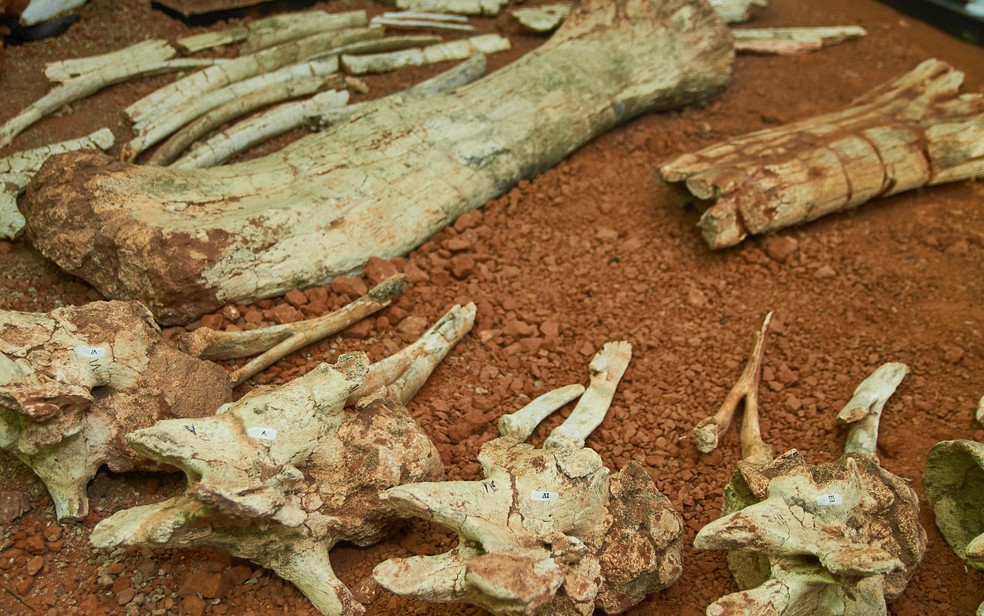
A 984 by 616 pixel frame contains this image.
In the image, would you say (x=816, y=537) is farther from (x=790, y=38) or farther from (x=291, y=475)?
(x=790, y=38)

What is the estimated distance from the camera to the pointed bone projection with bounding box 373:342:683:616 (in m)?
2.49

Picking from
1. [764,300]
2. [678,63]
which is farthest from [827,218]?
[678,63]

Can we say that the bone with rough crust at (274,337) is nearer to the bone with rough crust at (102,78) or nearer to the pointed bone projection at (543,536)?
the pointed bone projection at (543,536)

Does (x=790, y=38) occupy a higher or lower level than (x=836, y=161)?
higher

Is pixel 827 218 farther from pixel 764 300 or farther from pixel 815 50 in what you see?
pixel 815 50

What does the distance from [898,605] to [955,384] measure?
1.23m

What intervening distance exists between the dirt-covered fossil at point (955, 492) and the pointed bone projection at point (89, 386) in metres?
2.17

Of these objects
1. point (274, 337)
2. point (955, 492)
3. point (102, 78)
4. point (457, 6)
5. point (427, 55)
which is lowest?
point (955, 492)

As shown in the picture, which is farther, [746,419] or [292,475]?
[746,419]

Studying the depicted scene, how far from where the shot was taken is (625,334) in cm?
411

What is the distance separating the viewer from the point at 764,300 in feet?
14.0

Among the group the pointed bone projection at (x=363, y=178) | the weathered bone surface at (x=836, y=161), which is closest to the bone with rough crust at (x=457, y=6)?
the pointed bone projection at (x=363, y=178)

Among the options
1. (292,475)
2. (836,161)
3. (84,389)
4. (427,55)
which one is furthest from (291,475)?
(427,55)

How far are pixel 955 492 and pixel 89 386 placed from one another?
328 cm
